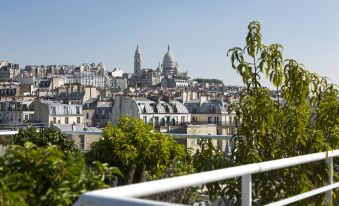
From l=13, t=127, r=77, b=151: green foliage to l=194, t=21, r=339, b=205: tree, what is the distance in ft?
9.65

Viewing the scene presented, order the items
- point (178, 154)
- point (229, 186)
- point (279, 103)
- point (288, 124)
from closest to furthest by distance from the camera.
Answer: point (229, 186)
point (288, 124)
point (279, 103)
point (178, 154)

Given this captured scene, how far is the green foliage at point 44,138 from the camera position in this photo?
274 inches

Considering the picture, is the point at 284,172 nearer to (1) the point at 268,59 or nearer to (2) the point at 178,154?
(1) the point at 268,59

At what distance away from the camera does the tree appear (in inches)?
154

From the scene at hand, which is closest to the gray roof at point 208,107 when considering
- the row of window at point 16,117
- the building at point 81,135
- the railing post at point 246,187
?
the row of window at point 16,117

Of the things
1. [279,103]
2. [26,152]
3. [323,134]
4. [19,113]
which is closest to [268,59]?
[279,103]

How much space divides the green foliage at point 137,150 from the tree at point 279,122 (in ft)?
Result: 3.00

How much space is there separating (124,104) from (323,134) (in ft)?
282

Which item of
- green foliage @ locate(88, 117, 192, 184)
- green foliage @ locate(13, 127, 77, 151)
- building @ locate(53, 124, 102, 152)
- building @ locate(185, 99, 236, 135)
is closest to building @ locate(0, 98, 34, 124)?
building @ locate(185, 99, 236, 135)

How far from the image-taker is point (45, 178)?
242cm

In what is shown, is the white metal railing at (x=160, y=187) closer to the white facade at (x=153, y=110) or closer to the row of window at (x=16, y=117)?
the white facade at (x=153, y=110)

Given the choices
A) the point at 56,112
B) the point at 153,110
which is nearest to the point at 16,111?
the point at 56,112

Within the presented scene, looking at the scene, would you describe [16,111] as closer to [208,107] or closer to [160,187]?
[208,107]

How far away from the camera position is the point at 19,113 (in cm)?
10338
